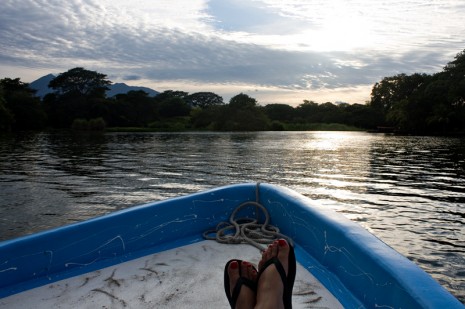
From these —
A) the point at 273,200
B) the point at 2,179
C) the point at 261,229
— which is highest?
the point at 273,200

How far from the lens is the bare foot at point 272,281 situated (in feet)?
6.66

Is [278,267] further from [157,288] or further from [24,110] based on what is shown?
[24,110]

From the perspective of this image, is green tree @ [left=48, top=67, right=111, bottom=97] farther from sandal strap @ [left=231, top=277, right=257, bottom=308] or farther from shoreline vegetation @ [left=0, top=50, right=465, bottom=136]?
sandal strap @ [left=231, top=277, right=257, bottom=308]

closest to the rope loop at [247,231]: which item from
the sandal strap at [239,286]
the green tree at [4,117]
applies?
the sandal strap at [239,286]

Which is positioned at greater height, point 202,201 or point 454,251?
point 202,201

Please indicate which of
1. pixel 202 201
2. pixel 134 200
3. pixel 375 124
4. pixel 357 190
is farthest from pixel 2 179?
pixel 375 124

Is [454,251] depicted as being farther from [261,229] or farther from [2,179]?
[2,179]

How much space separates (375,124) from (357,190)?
7103 centimetres

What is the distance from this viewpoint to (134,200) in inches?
345

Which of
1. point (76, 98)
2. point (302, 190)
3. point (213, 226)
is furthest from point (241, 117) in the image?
point (213, 226)

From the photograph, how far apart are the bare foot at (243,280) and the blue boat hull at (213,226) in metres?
0.80

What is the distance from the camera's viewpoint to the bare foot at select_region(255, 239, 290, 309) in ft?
6.66

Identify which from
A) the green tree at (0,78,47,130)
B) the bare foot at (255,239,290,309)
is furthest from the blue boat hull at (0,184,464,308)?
the green tree at (0,78,47,130)

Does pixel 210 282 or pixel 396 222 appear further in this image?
pixel 396 222
